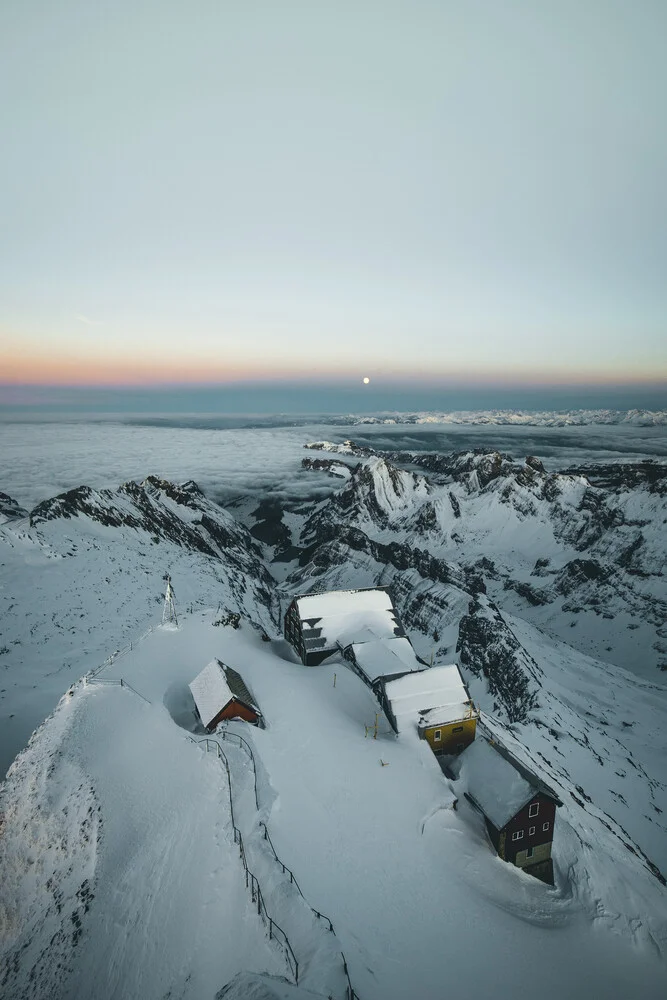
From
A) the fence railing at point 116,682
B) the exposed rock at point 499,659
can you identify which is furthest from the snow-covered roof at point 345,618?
the exposed rock at point 499,659

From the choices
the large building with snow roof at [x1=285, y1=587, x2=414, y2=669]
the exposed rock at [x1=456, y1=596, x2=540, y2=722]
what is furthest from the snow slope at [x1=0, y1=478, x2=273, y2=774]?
the exposed rock at [x1=456, y1=596, x2=540, y2=722]

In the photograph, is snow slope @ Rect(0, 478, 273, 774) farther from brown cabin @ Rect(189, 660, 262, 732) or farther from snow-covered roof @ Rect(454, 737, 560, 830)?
snow-covered roof @ Rect(454, 737, 560, 830)

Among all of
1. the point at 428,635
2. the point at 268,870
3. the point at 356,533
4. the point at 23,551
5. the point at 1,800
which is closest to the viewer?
the point at 268,870

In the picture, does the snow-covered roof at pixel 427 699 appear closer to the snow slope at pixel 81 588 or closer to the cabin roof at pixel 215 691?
the cabin roof at pixel 215 691

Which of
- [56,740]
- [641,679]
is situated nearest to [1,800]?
[56,740]

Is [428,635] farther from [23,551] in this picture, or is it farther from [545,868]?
[23,551]

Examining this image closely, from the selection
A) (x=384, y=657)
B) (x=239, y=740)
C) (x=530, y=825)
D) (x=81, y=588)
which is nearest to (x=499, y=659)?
(x=384, y=657)

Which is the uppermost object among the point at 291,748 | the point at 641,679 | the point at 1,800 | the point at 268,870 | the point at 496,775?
the point at 268,870

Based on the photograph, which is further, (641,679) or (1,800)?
(641,679)
